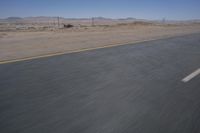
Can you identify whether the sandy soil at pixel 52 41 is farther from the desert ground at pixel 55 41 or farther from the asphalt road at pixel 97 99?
the asphalt road at pixel 97 99

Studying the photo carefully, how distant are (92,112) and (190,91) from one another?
232 centimetres

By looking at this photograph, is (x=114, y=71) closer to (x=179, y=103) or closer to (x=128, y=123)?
(x=179, y=103)

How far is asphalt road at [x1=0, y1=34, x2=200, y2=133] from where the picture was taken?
2.50m

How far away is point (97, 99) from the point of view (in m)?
3.35

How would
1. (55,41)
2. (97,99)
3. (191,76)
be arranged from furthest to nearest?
(55,41) → (191,76) → (97,99)

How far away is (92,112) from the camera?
9.39ft

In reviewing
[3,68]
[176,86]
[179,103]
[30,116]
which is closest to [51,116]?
[30,116]

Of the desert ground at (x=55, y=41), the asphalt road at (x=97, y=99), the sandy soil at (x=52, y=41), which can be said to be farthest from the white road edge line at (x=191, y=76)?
the sandy soil at (x=52, y=41)

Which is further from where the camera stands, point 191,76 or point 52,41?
point 52,41

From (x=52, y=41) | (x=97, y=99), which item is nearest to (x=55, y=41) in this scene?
(x=52, y=41)

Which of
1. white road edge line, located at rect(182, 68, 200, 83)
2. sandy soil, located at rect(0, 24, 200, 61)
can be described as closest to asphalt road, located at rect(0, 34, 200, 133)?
white road edge line, located at rect(182, 68, 200, 83)

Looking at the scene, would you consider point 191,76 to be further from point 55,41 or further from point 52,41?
point 52,41

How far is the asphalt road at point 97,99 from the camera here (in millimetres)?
2500

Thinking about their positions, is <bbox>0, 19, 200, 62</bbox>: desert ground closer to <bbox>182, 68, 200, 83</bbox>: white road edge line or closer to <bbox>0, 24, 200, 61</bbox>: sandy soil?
<bbox>0, 24, 200, 61</bbox>: sandy soil
